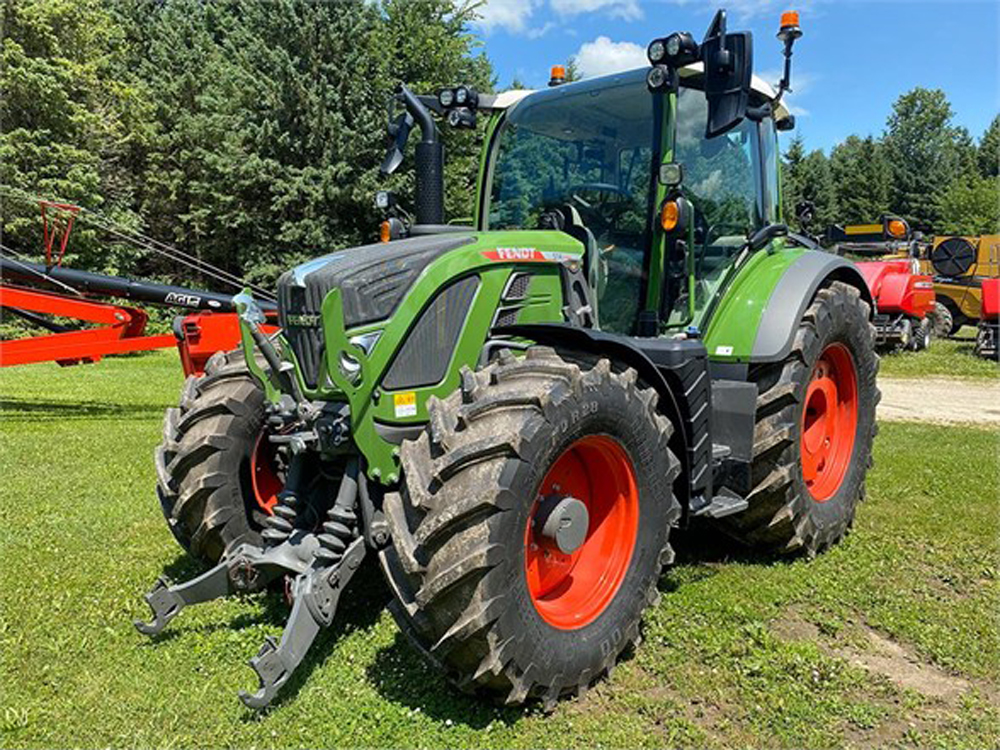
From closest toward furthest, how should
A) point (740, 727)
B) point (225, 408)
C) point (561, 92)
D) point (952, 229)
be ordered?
point (740, 727) → point (225, 408) → point (561, 92) → point (952, 229)

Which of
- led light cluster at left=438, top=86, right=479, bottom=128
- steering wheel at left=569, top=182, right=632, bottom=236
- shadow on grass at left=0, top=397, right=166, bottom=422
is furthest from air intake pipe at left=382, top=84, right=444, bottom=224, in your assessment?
shadow on grass at left=0, top=397, right=166, bottom=422

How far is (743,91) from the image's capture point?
3.46m

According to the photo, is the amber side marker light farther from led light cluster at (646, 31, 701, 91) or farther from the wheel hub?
the wheel hub

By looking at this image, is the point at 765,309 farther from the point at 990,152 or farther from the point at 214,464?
the point at 990,152

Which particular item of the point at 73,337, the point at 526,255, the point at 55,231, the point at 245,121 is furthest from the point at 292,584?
the point at 245,121

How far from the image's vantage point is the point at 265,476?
4.07 meters

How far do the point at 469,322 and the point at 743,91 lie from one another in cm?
158

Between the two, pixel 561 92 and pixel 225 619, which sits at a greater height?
pixel 561 92

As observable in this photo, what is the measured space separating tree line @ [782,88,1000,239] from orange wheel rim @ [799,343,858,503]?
41469 millimetres

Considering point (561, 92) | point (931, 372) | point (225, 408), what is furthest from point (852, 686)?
point (931, 372)

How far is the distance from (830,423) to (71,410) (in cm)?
881

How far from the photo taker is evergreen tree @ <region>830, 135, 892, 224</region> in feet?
165

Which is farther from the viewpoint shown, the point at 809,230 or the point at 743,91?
the point at 809,230

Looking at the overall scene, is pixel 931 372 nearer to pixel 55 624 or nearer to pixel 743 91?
pixel 743 91
